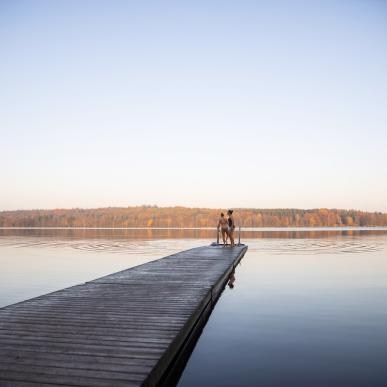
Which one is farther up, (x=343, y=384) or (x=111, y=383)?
(x=111, y=383)

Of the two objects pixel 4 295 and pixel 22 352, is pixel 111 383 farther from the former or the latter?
pixel 4 295

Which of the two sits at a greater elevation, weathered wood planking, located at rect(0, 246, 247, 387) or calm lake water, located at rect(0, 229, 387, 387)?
weathered wood planking, located at rect(0, 246, 247, 387)

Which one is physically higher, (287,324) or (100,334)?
(100,334)

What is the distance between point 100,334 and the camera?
6.20 m

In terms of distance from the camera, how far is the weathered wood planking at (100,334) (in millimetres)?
4691

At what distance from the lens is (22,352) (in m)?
5.34

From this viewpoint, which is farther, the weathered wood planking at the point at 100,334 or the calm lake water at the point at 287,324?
the calm lake water at the point at 287,324

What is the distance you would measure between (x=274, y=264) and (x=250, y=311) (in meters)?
12.3

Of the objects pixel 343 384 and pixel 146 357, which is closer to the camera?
pixel 146 357

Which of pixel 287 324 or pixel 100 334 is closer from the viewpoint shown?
pixel 100 334

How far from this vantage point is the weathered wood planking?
4.69m

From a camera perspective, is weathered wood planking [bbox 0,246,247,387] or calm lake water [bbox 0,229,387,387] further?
calm lake water [bbox 0,229,387,387]

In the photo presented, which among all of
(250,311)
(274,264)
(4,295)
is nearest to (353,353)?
(250,311)

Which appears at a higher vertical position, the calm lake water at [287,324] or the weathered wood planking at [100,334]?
the weathered wood planking at [100,334]
